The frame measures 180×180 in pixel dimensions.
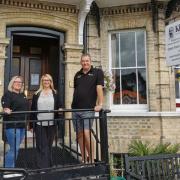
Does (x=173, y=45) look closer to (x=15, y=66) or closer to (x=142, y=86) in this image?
(x=142, y=86)

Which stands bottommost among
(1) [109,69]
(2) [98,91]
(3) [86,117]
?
(3) [86,117]

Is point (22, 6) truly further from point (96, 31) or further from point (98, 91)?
point (98, 91)

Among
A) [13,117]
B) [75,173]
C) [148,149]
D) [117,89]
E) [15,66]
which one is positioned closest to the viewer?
[75,173]

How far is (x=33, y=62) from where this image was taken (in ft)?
26.0

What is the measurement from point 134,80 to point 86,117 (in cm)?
361

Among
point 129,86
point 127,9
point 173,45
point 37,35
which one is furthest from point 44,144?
point 127,9

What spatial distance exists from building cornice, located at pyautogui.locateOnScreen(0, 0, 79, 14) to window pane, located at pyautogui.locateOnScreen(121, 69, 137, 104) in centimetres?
199

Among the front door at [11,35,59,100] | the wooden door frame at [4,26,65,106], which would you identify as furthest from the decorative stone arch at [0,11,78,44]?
the front door at [11,35,59,100]

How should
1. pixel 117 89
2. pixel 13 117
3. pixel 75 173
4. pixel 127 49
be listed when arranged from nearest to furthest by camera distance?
pixel 75 173, pixel 13 117, pixel 117 89, pixel 127 49

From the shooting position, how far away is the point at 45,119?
4.59 m

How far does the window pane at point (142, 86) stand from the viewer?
790 centimetres

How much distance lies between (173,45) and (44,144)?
227cm

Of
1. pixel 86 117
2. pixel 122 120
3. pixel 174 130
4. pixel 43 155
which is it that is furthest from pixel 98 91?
pixel 174 130

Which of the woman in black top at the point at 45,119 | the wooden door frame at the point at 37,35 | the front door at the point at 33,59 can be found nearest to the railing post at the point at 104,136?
the woman in black top at the point at 45,119
